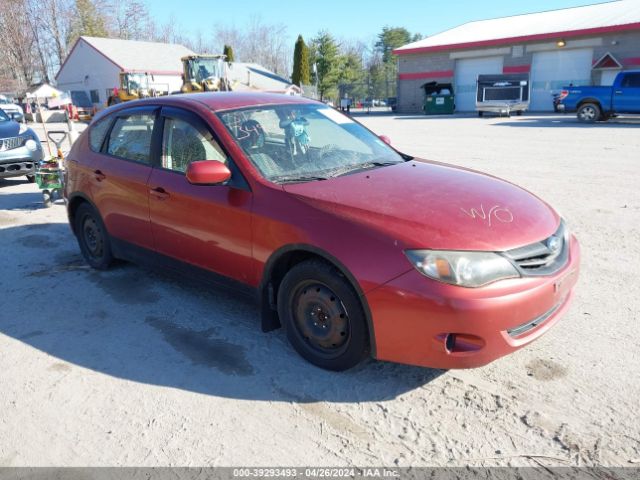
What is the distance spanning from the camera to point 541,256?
288cm

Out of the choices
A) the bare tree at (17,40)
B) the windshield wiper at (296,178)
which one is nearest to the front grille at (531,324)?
the windshield wiper at (296,178)

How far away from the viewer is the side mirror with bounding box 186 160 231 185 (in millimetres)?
3387

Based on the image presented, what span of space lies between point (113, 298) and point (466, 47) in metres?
35.9

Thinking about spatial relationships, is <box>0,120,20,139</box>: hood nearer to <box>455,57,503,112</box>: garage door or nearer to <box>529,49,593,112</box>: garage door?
<box>529,49,593,112</box>: garage door

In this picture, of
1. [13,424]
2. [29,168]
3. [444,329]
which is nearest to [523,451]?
[444,329]

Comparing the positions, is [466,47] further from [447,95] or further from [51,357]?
[51,357]

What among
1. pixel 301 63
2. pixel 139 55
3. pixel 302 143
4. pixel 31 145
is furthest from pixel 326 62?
pixel 302 143

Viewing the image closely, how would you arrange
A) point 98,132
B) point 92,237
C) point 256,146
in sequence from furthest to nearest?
point 92,237, point 98,132, point 256,146

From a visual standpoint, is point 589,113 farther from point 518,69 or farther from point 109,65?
point 109,65

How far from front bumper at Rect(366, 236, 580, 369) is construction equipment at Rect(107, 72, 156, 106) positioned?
3119 centimetres

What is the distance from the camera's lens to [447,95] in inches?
1347

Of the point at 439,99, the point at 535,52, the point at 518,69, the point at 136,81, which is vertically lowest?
the point at 439,99

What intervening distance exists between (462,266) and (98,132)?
405 cm

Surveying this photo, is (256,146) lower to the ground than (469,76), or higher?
lower
